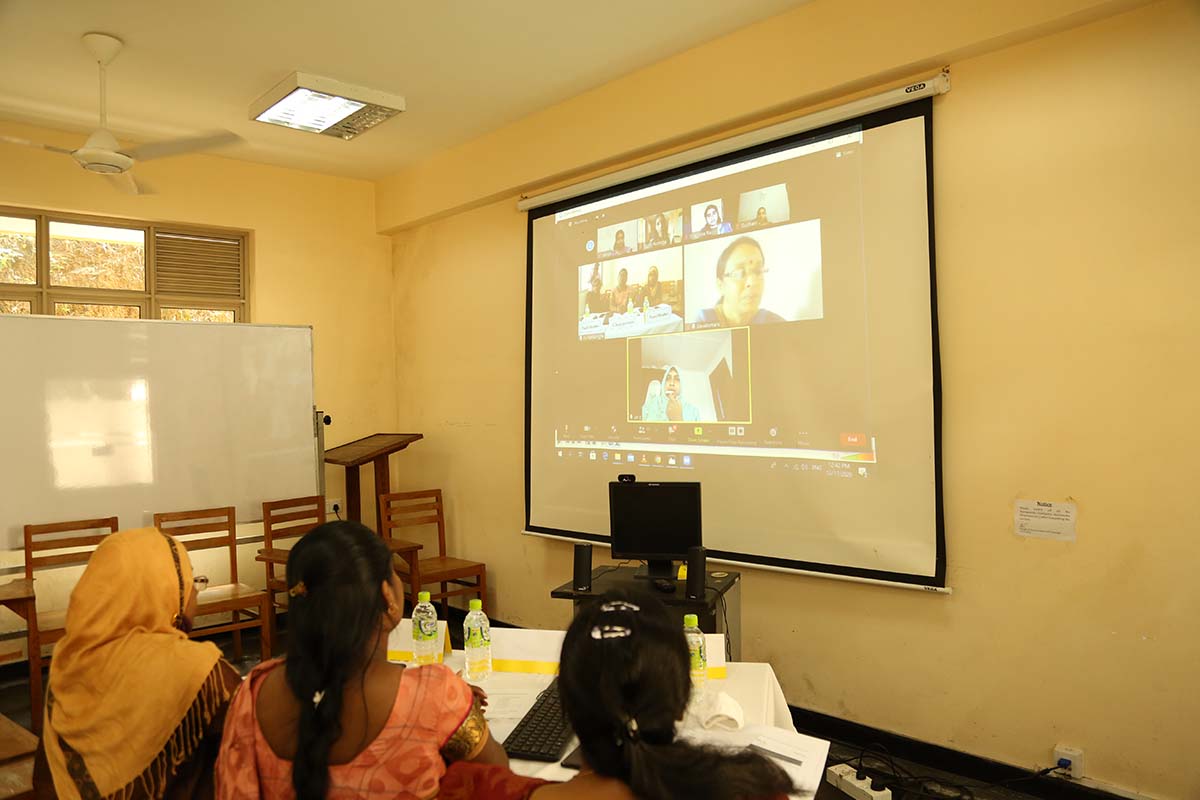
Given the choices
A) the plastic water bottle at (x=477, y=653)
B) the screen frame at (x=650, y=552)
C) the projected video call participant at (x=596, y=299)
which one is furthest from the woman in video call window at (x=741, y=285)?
the plastic water bottle at (x=477, y=653)

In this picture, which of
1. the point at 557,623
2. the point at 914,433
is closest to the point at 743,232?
the point at 914,433

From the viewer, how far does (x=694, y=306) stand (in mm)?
3695

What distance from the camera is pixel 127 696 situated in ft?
5.42

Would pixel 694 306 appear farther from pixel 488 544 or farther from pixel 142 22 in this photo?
pixel 142 22

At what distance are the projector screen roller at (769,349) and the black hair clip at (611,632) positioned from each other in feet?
7.21

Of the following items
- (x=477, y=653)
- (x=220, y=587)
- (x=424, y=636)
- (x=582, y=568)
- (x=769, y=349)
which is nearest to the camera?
(x=477, y=653)

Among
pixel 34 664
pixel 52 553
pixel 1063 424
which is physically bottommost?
pixel 34 664

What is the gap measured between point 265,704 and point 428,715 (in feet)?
0.94

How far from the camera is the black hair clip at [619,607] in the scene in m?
1.16

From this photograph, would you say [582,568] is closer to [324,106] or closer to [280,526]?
[324,106]

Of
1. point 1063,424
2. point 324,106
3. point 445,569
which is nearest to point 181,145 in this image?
point 324,106

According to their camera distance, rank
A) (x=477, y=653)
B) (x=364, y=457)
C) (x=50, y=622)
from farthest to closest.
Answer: (x=364, y=457), (x=50, y=622), (x=477, y=653)

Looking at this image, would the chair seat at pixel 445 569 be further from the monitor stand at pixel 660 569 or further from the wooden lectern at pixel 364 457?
the monitor stand at pixel 660 569

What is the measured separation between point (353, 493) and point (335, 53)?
2814 millimetres
